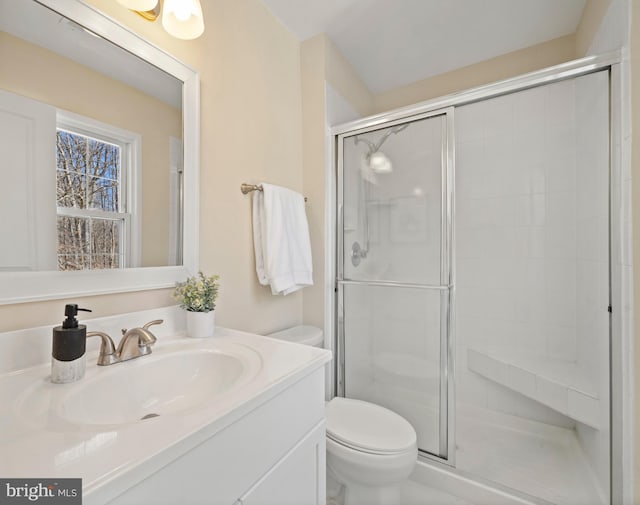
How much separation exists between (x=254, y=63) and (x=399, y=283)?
1.33m

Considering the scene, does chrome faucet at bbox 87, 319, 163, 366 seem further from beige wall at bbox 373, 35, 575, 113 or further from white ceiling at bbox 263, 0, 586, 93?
beige wall at bbox 373, 35, 575, 113

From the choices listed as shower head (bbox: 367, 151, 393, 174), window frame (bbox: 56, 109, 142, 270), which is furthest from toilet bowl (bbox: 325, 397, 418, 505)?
shower head (bbox: 367, 151, 393, 174)

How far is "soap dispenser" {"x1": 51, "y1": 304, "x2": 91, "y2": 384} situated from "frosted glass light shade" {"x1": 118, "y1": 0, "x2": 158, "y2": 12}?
90 centimetres

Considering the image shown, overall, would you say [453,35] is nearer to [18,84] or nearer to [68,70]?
[68,70]

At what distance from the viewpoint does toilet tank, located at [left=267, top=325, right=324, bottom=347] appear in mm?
1529

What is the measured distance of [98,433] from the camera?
1.64ft

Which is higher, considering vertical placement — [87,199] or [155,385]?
[87,199]

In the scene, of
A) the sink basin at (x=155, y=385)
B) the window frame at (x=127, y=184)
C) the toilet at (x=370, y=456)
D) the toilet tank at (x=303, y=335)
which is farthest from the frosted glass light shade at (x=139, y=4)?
the toilet at (x=370, y=456)

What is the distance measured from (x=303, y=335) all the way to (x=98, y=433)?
114 centimetres

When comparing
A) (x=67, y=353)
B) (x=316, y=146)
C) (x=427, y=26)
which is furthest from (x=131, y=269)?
(x=427, y=26)

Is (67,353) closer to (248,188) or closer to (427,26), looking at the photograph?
(248,188)

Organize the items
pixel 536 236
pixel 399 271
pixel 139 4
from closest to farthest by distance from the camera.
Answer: pixel 139 4 → pixel 399 271 → pixel 536 236

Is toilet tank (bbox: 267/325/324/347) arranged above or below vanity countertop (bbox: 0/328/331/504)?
below

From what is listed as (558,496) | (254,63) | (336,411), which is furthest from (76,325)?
(558,496)
